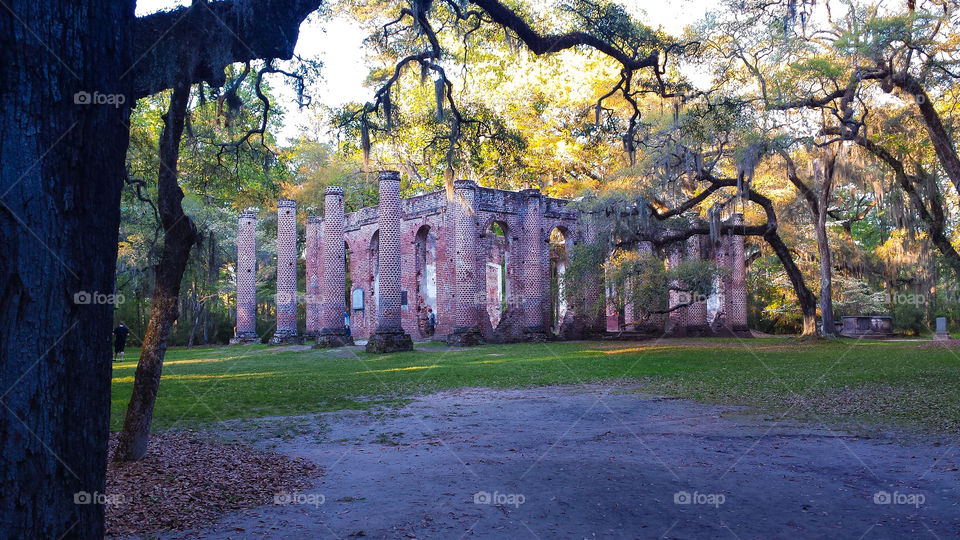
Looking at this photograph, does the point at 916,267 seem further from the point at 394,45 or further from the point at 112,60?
the point at 112,60

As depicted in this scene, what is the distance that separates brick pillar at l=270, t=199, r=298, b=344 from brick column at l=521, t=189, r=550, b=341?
1033 cm

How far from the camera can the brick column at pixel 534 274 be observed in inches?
1190

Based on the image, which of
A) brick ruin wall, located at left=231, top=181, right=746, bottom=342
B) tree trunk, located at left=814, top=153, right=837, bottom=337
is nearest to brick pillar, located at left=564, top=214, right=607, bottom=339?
brick ruin wall, located at left=231, top=181, right=746, bottom=342

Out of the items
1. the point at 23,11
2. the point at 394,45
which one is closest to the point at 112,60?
the point at 23,11

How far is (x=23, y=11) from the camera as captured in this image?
8.33ft

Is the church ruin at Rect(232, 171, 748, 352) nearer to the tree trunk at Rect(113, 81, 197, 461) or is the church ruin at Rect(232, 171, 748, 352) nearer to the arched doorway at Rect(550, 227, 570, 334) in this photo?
the arched doorway at Rect(550, 227, 570, 334)

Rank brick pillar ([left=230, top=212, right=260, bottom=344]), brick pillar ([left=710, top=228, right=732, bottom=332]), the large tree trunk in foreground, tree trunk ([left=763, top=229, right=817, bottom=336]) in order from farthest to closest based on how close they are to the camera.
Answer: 1. brick pillar ([left=710, top=228, right=732, bottom=332])
2. brick pillar ([left=230, top=212, right=260, bottom=344])
3. tree trunk ([left=763, top=229, right=817, bottom=336])
4. the large tree trunk in foreground

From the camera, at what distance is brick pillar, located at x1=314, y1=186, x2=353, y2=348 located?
87.0ft

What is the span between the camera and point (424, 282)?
32938 mm

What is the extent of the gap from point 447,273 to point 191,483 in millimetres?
25234

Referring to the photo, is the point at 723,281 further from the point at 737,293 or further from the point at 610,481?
the point at 610,481

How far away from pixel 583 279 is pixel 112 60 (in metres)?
24.7

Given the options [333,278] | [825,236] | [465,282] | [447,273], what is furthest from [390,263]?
[825,236]

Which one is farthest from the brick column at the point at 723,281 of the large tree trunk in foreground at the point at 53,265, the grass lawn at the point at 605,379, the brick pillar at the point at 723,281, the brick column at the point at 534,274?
the large tree trunk in foreground at the point at 53,265
